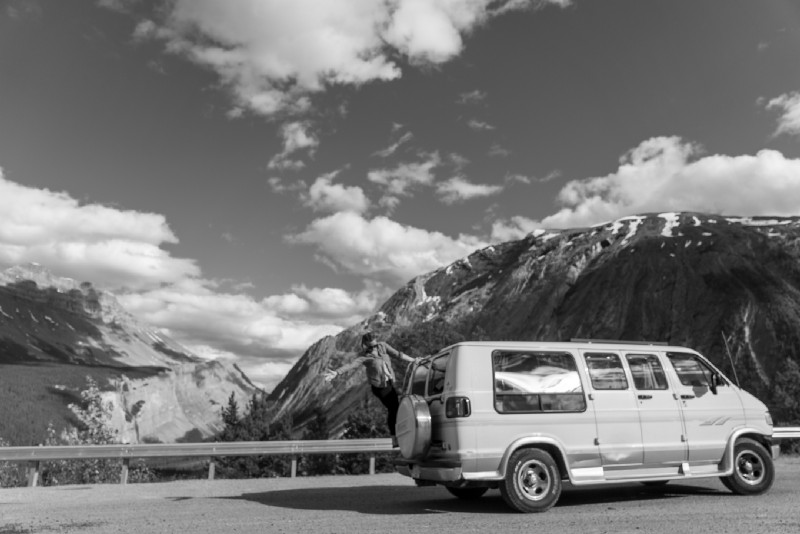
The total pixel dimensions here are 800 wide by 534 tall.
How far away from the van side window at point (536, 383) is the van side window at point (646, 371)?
1015mm

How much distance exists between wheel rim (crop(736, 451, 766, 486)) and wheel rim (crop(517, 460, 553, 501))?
11.0ft

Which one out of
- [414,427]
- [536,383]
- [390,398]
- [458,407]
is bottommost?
[414,427]

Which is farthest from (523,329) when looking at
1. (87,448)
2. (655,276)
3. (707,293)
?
(87,448)

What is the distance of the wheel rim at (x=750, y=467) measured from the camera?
9.55 metres

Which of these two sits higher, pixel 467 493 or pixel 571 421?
pixel 571 421

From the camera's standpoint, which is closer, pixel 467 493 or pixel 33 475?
pixel 467 493

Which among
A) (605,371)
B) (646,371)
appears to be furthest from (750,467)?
(605,371)

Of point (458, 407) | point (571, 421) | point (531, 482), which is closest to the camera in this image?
point (458, 407)

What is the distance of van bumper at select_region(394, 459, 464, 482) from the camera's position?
8.00 meters

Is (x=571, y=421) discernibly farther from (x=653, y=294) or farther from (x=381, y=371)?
(x=653, y=294)

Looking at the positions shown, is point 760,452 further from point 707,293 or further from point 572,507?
point 707,293

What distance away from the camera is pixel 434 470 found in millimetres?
8242

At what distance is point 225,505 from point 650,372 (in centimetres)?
674

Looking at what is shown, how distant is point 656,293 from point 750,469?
402ft
